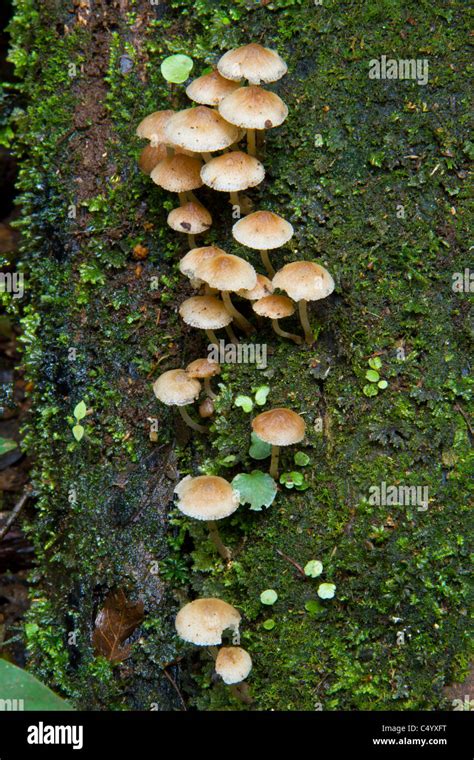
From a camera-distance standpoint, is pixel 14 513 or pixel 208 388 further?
pixel 14 513

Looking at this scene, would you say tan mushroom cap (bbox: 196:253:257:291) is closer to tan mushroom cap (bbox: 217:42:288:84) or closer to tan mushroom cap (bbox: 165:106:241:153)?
tan mushroom cap (bbox: 165:106:241:153)

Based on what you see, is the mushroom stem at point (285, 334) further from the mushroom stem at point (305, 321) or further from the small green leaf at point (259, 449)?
the small green leaf at point (259, 449)

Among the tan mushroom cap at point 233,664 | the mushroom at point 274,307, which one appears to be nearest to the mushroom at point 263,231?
the mushroom at point 274,307

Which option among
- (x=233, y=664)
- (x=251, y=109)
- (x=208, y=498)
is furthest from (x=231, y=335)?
(x=233, y=664)

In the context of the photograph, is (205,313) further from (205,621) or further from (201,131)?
(205,621)

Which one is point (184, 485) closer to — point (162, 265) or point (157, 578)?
point (157, 578)
